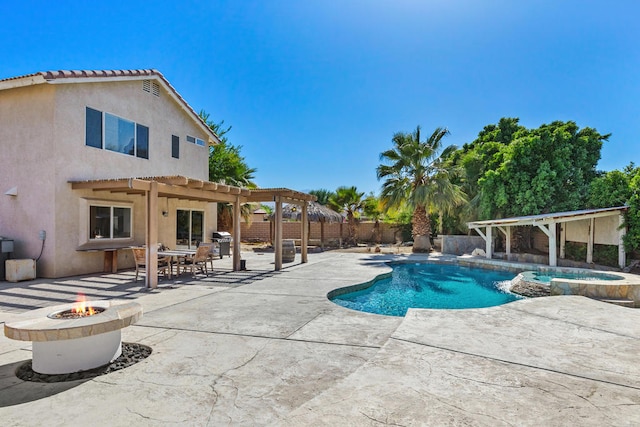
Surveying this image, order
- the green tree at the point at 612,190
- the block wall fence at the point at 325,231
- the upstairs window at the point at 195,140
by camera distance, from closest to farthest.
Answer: the green tree at the point at 612,190
the upstairs window at the point at 195,140
the block wall fence at the point at 325,231

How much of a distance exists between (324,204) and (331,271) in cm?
1577

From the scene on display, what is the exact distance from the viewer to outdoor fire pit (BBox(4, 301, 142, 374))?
3745mm

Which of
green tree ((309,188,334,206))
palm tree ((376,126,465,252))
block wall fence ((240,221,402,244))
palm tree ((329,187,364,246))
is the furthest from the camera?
block wall fence ((240,221,402,244))

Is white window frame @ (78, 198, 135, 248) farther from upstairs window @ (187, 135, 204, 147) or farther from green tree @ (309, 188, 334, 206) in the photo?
green tree @ (309, 188, 334, 206)

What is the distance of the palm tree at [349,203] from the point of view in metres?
27.1

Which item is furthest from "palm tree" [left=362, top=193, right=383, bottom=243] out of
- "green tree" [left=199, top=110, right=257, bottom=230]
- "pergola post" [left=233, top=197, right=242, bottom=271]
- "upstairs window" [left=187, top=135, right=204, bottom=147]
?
"pergola post" [left=233, top=197, right=242, bottom=271]

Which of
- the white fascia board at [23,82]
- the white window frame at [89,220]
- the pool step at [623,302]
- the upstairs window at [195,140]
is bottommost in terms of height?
the pool step at [623,302]

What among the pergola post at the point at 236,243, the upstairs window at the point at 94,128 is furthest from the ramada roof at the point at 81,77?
the pergola post at the point at 236,243

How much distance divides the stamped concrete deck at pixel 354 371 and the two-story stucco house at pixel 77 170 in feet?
12.6

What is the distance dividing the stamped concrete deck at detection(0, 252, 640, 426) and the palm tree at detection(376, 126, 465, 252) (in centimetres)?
1344

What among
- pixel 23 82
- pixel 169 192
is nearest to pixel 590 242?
pixel 169 192

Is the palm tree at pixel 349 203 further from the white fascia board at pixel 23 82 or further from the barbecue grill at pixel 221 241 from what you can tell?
the white fascia board at pixel 23 82

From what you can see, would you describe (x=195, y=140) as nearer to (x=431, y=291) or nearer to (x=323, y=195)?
(x=431, y=291)

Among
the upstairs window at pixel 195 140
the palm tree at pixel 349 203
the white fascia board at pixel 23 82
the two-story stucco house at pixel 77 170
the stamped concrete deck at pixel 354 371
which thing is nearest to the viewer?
the stamped concrete deck at pixel 354 371
